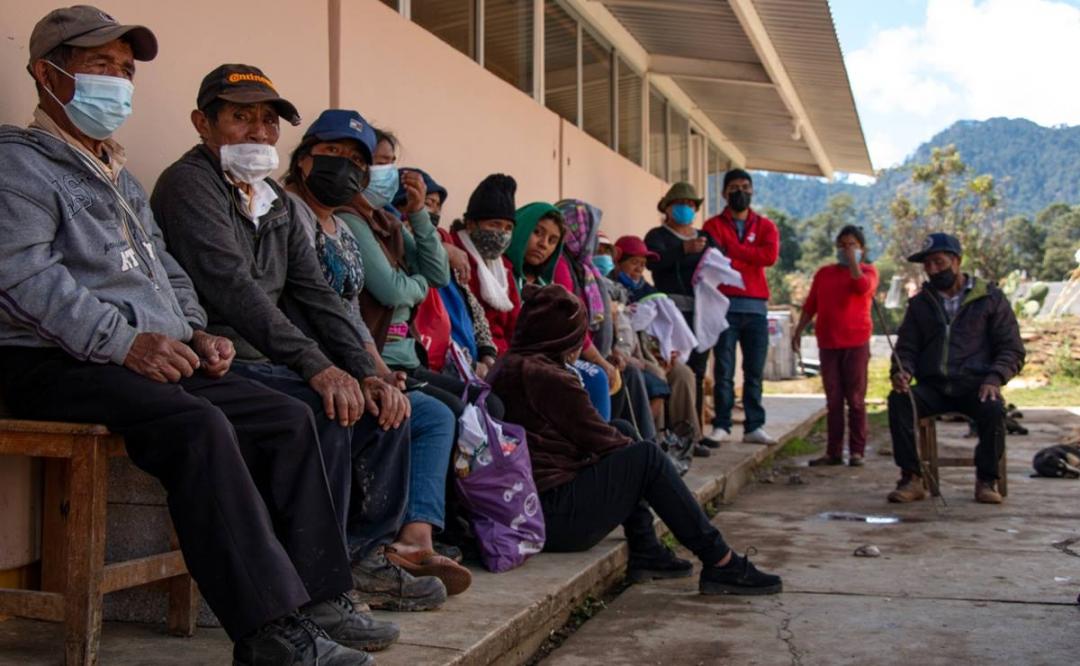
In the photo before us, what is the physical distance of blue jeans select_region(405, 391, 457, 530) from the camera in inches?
169

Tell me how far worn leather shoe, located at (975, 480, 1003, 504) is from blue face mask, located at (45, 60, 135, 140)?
6288 millimetres

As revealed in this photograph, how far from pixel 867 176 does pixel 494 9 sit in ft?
38.8

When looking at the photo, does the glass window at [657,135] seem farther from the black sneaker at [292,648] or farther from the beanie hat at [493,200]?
the black sneaker at [292,648]

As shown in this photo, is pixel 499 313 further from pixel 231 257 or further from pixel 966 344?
pixel 966 344

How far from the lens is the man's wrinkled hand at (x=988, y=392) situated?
25.1ft

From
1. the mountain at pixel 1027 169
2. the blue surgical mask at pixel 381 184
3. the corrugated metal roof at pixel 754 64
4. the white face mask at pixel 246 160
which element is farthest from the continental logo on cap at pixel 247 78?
the mountain at pixel 1027 169

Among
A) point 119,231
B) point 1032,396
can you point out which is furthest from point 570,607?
point 1032,396

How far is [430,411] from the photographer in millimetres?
4426

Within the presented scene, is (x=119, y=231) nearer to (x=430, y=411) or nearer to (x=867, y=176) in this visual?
(x=430, y=411)

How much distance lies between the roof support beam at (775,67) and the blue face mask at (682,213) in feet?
4.98

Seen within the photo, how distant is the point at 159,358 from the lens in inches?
120

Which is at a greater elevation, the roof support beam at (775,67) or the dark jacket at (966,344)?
the roof support beam at (775,67)

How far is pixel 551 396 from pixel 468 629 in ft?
4.72

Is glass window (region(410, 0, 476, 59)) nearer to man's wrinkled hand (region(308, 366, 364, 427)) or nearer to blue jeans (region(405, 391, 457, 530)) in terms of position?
blue jeans (region(405, 391, 457, 530))
